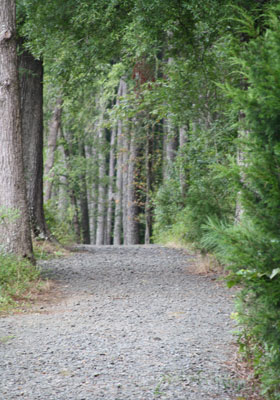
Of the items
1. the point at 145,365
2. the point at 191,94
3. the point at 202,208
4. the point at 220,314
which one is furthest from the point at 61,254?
the point at 145,365

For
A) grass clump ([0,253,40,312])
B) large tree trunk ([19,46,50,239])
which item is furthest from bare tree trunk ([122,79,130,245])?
grass clump ([0,253,40,312])

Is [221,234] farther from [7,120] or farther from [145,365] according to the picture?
[7,120]

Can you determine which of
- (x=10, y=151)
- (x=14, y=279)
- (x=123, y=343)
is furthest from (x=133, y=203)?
(x=123, y=343)

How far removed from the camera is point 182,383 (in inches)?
147

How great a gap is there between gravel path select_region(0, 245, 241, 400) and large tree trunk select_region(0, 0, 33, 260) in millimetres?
1164

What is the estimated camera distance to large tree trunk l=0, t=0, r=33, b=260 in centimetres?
775

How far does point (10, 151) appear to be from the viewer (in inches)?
309

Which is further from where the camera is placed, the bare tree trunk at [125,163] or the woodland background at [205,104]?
the bare tree trunk at [125,163]

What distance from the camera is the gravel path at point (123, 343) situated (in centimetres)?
369

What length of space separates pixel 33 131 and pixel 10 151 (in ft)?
13.1

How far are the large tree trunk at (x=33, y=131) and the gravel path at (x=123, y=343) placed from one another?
3.71 metres

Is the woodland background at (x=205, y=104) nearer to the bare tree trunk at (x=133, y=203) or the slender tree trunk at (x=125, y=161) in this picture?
the bare tree trunk at (x=133, y=203)

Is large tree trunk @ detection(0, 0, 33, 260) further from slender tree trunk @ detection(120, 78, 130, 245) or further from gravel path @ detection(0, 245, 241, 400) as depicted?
slender tree trunk @ detection(120, 78, 130, 245)

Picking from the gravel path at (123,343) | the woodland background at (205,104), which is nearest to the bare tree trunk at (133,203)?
the woodland background at (205,104)
